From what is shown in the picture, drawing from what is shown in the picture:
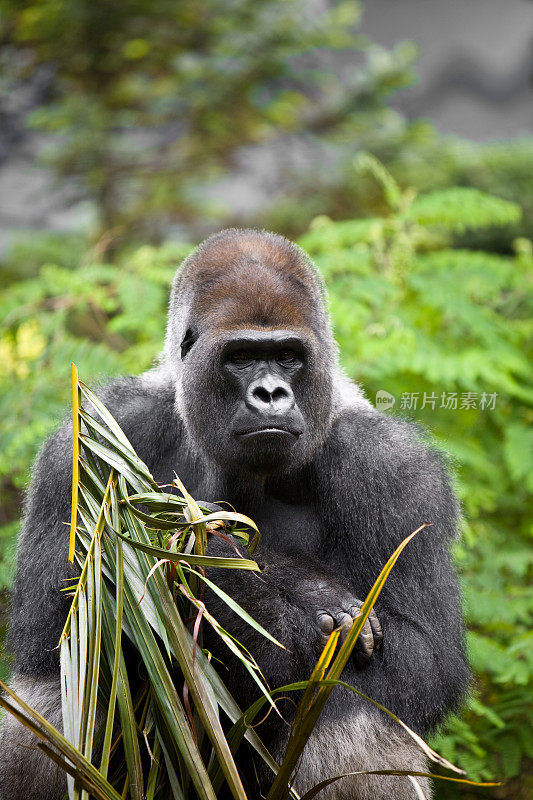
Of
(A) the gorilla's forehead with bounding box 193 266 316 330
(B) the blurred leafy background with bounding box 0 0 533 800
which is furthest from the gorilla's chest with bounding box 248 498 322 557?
(B) the blurred leafy background with bounding box 0 0 533 800

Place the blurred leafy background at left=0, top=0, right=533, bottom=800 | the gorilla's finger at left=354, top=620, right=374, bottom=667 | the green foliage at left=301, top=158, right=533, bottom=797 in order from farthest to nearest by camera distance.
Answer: the blurred leafy background at left=0, top=0, right=533, bottom=800 → the green foliage at left=301, top=158, right=533, bottom=797 → the gorilla's finger at left=354, top=620, right=374, bottom=667

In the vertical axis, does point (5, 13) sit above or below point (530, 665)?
above

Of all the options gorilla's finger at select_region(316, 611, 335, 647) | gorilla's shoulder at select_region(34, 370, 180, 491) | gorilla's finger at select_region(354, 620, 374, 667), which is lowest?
gorilla's finger at select_region(354, 620, 374, 667)

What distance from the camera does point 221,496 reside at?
2.65m

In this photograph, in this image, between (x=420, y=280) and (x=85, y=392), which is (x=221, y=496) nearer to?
(x=85, y=392)

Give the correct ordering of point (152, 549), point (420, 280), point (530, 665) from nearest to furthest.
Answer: point (152, 549) → point (530, 665) → point (420, 280)

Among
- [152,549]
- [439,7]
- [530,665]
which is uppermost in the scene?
[439,7]

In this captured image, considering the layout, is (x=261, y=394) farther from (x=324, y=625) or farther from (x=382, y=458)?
(x=324, y=625)

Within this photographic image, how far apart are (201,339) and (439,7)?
8307mm

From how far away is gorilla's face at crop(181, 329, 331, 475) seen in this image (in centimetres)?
234

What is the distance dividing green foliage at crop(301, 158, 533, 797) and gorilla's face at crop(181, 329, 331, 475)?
57.2 inches

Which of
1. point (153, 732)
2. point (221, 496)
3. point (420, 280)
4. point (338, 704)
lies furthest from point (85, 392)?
point (420, 280)

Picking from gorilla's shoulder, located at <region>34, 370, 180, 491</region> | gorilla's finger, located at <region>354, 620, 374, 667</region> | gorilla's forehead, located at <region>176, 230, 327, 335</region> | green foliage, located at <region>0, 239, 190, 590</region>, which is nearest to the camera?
gorilla's finger, located at <region>354, 620, 374, 667</region>

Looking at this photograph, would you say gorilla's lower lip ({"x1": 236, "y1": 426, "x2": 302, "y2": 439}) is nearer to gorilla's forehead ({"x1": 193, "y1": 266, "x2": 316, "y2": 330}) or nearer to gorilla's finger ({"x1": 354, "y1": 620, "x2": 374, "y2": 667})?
gorilla's forehead ({"x1": 193, "y1": 266, "x2": 316, "y2": 330})
